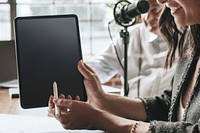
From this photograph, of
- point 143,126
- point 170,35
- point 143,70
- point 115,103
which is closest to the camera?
point 143,126

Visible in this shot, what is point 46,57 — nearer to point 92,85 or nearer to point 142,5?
point 92,85

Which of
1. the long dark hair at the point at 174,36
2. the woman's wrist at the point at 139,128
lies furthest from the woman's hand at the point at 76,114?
the long dark hair at the point at 174,36

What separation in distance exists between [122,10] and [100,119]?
1.93 feet

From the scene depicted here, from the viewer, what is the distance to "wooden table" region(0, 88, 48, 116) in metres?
1.29

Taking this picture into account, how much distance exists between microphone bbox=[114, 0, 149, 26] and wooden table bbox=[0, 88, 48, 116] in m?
0.46

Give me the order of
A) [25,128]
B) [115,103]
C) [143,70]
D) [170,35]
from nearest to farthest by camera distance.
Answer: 1. [25,128]
2. [115,103]
3. [170,35]
4. [143,70]

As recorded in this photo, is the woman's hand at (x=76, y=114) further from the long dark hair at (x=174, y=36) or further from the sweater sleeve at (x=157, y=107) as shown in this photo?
the long dark hair at (x=174, y=36)

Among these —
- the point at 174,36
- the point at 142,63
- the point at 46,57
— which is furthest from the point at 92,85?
the point at 142,63

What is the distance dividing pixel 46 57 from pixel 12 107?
387 millimetres

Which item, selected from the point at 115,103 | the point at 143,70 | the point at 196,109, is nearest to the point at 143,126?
the point at 196,109

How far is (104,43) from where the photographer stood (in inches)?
122

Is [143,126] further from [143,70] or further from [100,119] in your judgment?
[143,70]

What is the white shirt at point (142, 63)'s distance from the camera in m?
1.94

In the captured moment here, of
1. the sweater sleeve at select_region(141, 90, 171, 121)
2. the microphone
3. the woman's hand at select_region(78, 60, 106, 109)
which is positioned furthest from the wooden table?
the microphone
